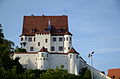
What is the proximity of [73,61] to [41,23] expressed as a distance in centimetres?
1852

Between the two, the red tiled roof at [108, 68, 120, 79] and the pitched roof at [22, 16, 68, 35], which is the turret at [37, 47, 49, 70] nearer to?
the pitched roof at [22, 16, 68, 35]

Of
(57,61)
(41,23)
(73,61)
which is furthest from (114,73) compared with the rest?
(41,23)

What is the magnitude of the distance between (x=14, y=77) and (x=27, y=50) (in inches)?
1325

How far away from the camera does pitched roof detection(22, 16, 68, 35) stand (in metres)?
104

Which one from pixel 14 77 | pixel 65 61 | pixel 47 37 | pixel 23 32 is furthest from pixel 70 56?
pixel 14 77

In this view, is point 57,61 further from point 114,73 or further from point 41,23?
point 114,73

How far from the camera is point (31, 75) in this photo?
245 ft

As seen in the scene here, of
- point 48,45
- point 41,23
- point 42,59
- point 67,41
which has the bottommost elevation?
point 42,59

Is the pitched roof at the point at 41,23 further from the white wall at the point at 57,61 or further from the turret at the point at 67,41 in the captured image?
the white wall at the point at 57,61

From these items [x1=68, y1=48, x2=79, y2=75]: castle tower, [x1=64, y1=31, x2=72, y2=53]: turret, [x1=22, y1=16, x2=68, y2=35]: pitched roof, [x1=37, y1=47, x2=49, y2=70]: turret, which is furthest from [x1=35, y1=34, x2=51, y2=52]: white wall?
[x1=68, y1=48, x2=79, y2=75]: castle tower

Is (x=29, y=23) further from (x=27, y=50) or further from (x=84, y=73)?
(x=84, y=73)

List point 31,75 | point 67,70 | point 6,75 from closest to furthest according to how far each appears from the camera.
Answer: point 6,75 < point 31,75 < point 67,70

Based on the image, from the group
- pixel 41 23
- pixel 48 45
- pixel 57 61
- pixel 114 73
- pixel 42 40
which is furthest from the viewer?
pixel 114 73

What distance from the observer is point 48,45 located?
101 meters
